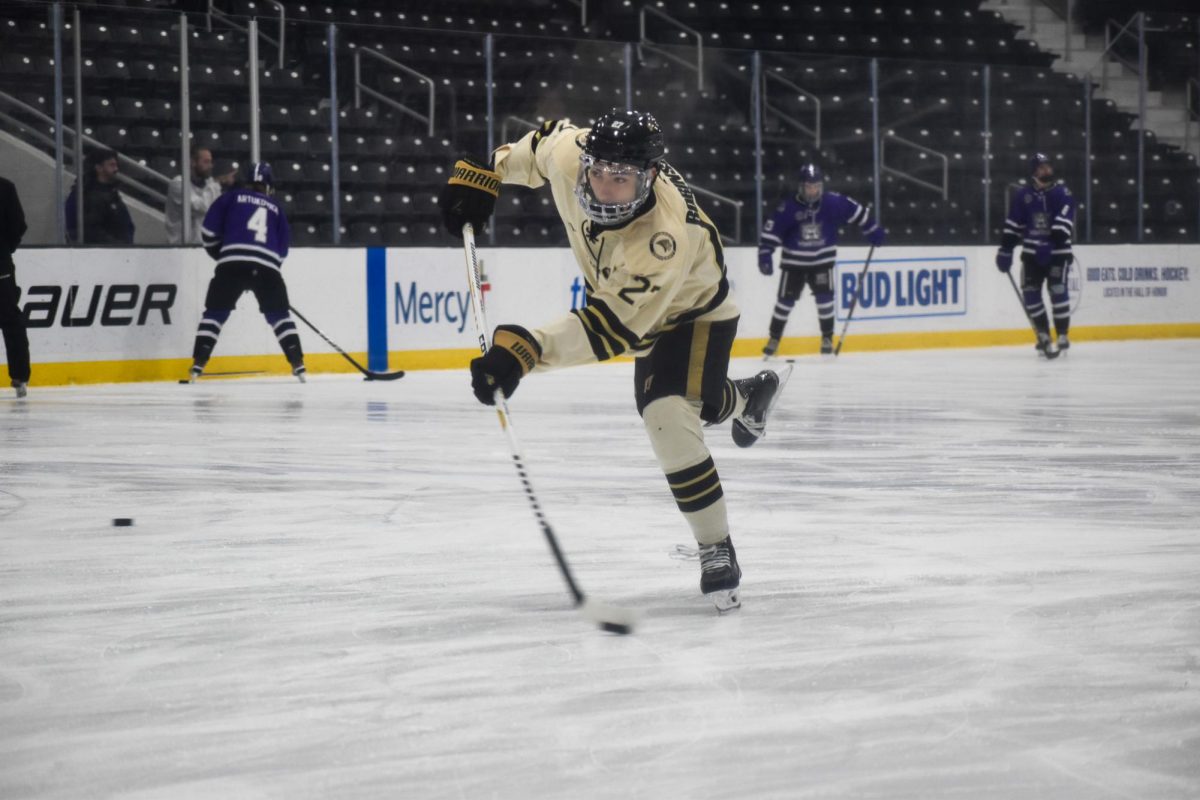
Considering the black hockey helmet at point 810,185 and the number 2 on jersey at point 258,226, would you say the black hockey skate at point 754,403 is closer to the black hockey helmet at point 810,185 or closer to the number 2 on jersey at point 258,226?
the number 2 on jersey at point 258,226

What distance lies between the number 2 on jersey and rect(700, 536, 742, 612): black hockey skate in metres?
7.20

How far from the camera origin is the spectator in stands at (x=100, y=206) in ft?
34.3

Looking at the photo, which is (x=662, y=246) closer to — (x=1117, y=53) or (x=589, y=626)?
(x=589, y=626)

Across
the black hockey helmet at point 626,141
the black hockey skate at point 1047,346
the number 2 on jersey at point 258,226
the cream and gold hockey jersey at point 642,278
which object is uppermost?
the number 2 on jersey at point 258,226

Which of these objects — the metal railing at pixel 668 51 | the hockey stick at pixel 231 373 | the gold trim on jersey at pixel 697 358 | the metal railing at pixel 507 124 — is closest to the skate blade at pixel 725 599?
the gold trim on jersey at pixel 697 358

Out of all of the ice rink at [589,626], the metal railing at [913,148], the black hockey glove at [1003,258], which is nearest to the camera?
the ice rink at [589,626]

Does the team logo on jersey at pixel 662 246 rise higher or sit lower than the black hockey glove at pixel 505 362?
higher

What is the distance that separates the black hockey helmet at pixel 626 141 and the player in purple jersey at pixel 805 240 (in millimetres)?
9584

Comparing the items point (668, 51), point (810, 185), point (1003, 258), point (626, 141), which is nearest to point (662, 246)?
point (626, 141)

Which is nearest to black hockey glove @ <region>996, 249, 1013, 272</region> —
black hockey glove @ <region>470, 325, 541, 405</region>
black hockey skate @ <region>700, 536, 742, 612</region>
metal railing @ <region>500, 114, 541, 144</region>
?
metal railing @ <region>500, 114, 541, 144</region>

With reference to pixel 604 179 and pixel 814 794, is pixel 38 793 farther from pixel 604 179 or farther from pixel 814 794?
pixel 604 179

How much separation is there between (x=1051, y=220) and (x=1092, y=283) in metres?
3.33

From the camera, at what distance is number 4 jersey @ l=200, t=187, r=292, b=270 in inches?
407

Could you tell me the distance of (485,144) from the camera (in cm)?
1280
